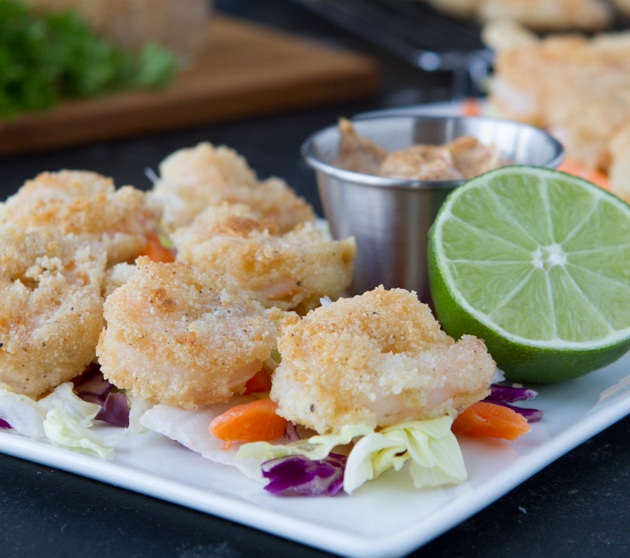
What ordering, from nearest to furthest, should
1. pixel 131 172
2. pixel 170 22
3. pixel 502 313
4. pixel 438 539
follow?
pixel 438 539
pixel 502 313
pixel 131 172
pixel 170 22

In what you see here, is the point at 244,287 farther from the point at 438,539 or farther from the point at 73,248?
the point at 438,539

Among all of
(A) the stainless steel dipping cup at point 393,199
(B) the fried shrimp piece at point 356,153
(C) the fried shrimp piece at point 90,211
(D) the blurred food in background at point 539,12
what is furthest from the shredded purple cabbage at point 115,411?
(D) the blurred food in background at point 539,12

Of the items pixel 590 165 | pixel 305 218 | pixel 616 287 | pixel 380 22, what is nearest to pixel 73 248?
pixel 305 218

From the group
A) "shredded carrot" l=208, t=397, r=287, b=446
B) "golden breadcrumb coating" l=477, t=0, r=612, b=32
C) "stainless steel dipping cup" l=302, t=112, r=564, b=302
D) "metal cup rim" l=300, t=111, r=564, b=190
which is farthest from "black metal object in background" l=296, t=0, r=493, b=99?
"shredded carrot" l=208, t=397, r=287, b=446

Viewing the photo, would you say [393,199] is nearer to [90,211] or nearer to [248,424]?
[90,211]

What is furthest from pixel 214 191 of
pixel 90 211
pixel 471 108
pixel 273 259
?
pixel 471 108

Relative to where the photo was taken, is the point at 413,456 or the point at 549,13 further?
the point at 549,13

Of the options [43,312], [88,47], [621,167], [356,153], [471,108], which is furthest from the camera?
[88,47]
